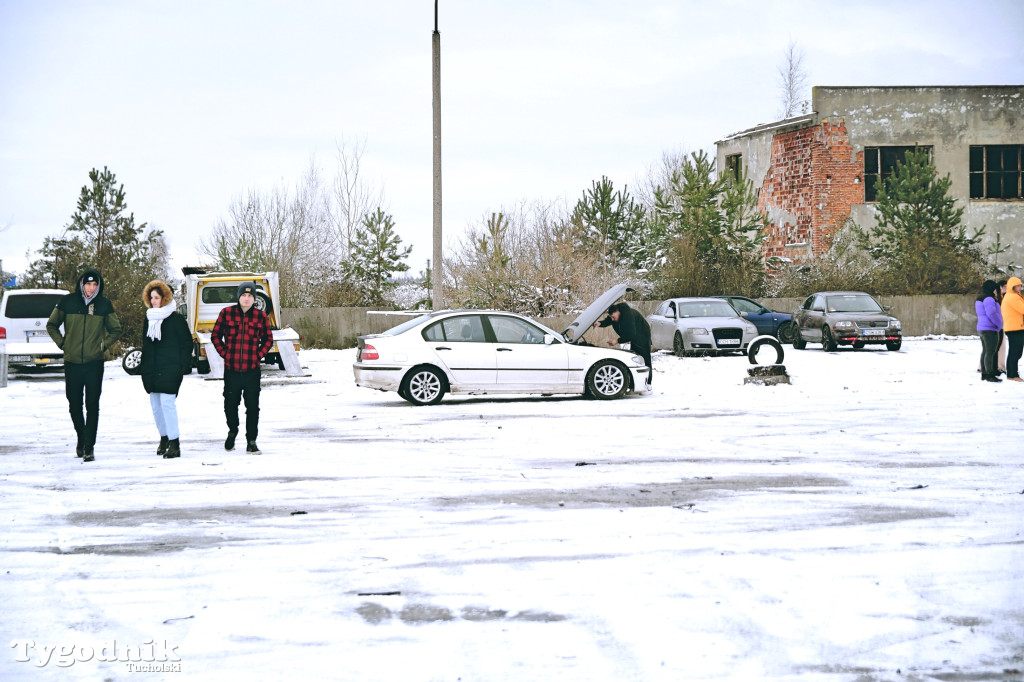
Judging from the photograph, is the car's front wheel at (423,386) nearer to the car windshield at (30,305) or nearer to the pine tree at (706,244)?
the car windshield at (30,305)

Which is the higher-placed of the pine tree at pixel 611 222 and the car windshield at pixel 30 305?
the pine tree at pixel 611 222

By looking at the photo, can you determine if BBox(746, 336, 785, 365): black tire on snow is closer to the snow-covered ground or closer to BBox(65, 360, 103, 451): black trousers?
the snow-covered ground

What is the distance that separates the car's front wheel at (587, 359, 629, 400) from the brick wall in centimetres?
2563

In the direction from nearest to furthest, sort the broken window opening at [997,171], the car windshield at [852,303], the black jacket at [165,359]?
the black jacket at [165,359] → the car windshield at [852,303] → the broken window opening at [997,171]

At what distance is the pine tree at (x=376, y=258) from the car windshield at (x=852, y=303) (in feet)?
55.0

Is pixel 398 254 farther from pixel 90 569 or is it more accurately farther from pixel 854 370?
pixel 90 569

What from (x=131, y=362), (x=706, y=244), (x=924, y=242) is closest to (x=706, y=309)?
Result: (x=706, y=244)

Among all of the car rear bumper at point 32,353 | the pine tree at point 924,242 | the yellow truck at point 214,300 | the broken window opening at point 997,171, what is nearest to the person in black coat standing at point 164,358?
the yellow truck at point 214,300

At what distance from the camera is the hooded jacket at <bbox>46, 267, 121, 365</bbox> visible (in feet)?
35.2

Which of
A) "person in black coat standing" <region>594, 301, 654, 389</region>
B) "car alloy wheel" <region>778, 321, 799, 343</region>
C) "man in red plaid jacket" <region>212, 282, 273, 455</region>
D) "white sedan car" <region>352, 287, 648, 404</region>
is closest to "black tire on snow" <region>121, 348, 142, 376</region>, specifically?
"white sedan car" <region>352, 287, 648, 404</region>

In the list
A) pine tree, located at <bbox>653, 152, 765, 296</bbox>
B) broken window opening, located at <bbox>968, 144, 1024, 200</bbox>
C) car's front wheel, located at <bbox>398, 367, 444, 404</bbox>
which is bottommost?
car's front wheel, located at <bbox>398, 367, 444, 404</bbox>

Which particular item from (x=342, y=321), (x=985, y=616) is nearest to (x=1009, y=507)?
(x=985, y=616)

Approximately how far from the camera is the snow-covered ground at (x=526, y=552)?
15.3ft

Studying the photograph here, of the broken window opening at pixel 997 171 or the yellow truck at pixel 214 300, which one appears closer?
the yellow truck at pixel 214 300
